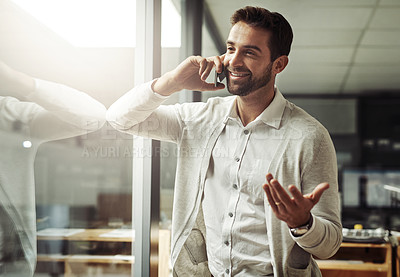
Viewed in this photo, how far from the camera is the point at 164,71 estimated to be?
1958mm

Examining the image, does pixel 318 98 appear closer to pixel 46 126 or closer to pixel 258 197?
pixel 258 197

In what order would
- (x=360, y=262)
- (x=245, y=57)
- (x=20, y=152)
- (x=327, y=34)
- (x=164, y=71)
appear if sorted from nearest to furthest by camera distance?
(x=20, y=152), (x=245, y=57), (x=164, y=71), (x=327, y=34), (x=360, y=262)

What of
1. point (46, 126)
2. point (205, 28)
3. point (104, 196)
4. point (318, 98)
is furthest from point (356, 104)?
point (46, 126)

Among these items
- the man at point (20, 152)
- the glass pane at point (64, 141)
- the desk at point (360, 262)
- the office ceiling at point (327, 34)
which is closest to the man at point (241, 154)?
the glass pane at point (64, 141)

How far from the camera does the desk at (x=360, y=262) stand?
2881 millimetres

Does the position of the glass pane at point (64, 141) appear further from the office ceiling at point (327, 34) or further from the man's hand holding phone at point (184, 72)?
the office ceiling at point (327, 34)

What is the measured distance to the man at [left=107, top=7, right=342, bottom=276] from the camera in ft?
4.24

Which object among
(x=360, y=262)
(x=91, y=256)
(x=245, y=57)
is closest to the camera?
(x=91, y=256)

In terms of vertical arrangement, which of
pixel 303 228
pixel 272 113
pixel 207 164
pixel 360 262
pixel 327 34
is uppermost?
pixel 327 34

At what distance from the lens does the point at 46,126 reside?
936 mm

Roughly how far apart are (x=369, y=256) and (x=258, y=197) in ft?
6.96

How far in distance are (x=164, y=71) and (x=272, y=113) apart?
0.72 m

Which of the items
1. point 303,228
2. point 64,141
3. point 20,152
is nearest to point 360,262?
point 303,228

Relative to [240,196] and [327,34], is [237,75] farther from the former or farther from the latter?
[327,34]
